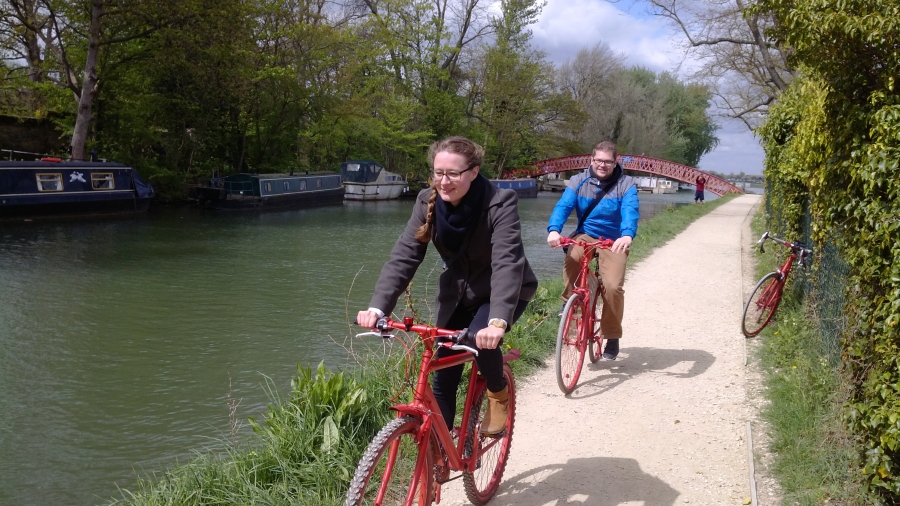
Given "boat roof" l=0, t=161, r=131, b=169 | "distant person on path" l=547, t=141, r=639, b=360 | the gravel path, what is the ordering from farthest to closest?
"boat roof" l=0, t=161, r=131, b=169 < "distant person on path" l=547, t=141, r=639, b=360 < the gravel path

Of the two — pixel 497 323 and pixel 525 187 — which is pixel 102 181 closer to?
pixel 497 323

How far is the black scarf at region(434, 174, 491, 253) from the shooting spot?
326 centimetres

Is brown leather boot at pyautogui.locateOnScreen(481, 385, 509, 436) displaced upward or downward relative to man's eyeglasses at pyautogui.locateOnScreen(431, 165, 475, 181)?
downward

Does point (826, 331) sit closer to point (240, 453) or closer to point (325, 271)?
point (240, 453)

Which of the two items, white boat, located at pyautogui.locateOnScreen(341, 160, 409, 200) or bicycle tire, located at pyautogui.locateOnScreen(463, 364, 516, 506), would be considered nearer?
bicycle tire, located at pyautogui.locateOnScreen(463, 364, 516, 506)

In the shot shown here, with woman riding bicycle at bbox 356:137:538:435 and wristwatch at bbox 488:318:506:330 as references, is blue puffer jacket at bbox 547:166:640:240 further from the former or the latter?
wristwatch at bbox 488:318:506:330

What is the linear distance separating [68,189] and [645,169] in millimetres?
42882

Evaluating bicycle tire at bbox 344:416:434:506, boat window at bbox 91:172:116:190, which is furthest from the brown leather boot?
boat window at bbox 91:172:116:190

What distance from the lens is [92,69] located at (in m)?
25.0

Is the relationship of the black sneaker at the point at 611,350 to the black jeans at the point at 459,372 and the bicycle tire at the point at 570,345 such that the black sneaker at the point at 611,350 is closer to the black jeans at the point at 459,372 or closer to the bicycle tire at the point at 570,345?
the bicycle tire at the point at 570,345

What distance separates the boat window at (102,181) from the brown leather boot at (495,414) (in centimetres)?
2454

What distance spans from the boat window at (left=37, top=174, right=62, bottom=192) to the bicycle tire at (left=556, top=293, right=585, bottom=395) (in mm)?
22142

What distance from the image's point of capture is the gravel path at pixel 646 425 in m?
4.09

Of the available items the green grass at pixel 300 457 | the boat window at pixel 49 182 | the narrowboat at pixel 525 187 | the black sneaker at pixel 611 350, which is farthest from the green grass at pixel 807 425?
the narrowboat at pixel 525 187
